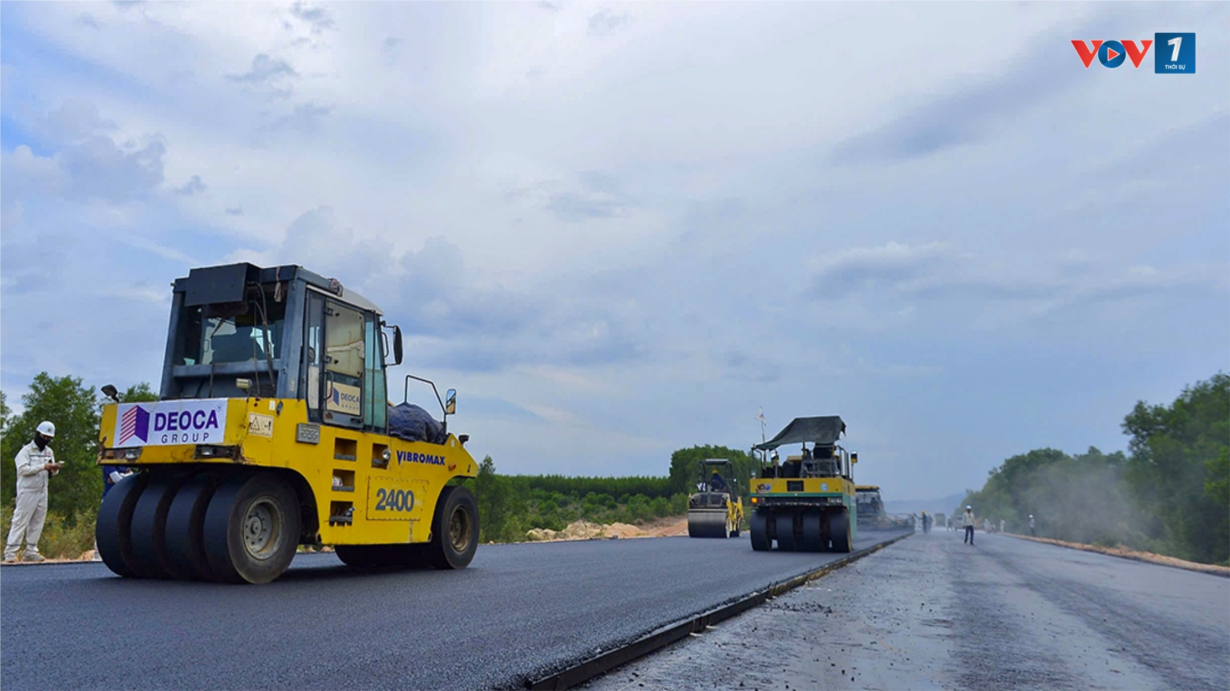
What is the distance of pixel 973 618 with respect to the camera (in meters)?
7.69

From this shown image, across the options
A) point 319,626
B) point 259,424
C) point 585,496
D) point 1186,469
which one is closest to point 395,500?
point 259,424

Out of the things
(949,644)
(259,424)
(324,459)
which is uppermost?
(259,424)

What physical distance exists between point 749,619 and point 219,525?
461 centimetres

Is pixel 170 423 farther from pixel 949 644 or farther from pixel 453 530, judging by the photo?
pixel 949 644

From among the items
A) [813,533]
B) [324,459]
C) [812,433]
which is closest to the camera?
[324,459]

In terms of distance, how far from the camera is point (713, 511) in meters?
28.3

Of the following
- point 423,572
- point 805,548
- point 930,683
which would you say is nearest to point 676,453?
point 805,548

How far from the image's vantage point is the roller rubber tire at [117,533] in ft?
24.0

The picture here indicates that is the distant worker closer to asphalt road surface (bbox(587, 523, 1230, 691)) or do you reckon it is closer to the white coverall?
the white coverall

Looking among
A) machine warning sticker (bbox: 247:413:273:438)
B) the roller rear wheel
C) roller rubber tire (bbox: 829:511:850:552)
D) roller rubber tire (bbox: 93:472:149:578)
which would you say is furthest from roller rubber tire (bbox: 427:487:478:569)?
roller rubber tire (bbox: 829:511:850:552)

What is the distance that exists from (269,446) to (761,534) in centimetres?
1364

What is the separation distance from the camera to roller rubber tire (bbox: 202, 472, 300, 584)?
273 inches

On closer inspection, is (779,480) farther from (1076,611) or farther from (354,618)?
(354,618)

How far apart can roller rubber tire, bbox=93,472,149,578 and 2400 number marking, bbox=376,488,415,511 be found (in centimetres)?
226
